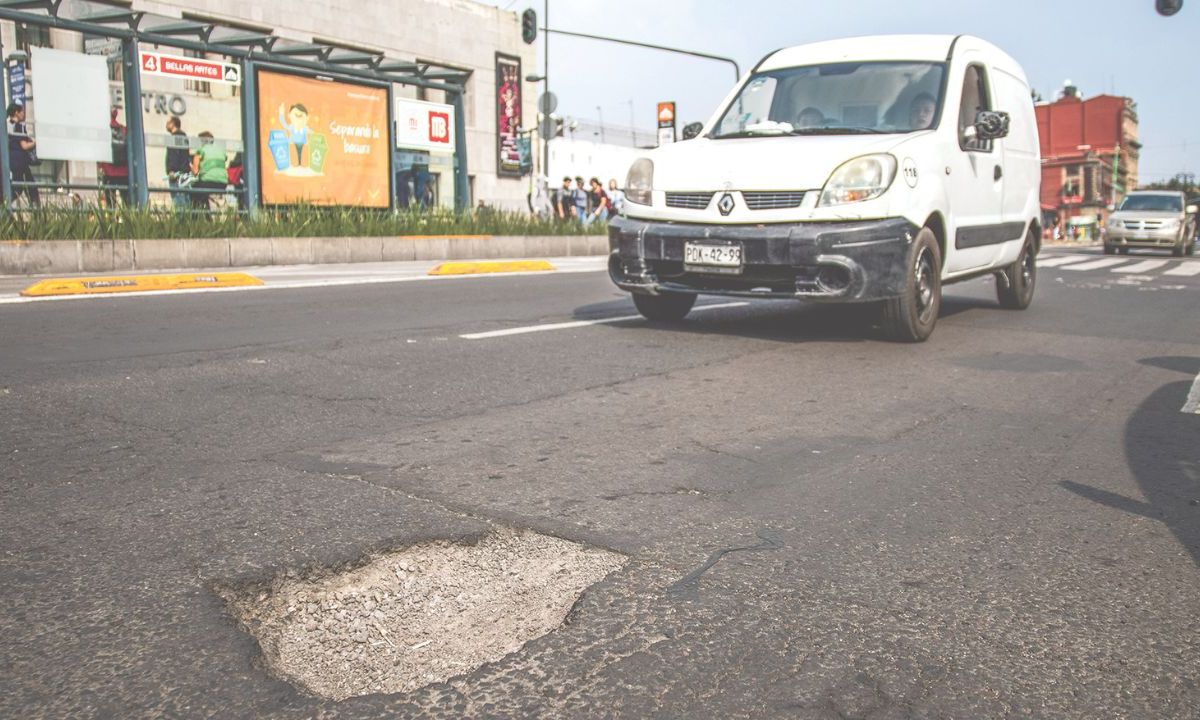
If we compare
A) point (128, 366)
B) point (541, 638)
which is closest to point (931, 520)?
point (541, 638)

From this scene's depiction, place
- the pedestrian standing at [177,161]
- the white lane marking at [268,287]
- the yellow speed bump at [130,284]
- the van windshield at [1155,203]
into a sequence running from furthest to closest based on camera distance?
the van windshield at [1155,203] → the pedestrian standing at [177,161] → the yellow speed bump at [130,284] → the white lane marking at [268,287]

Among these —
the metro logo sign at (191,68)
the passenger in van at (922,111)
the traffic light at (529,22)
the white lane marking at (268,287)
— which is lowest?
the white lane marking at (268,287)

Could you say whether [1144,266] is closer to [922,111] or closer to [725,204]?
[922,111]

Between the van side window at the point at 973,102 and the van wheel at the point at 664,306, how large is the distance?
7.25 feet

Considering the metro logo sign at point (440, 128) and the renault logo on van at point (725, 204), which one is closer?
the renault logo on van at point (725, 204)

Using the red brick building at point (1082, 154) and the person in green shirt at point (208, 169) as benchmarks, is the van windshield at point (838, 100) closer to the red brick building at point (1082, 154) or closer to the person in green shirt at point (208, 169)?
the person in green shirt at point (208, 169)

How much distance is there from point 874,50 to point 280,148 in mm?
11920

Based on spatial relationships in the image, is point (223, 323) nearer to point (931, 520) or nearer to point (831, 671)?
point (931, 520)

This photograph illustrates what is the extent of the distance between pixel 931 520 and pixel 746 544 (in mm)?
629

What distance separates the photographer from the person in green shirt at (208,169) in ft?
53.9

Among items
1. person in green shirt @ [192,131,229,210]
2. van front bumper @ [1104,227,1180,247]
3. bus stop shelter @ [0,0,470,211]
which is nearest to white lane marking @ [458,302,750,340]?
bus stop shelter @ [0,0,470,211]

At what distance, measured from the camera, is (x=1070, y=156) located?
282 ft

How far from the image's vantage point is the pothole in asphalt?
6.68 feet

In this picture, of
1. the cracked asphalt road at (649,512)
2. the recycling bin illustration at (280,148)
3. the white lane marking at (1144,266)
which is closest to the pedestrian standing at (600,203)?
the recycling bin illustration at (280,148)
